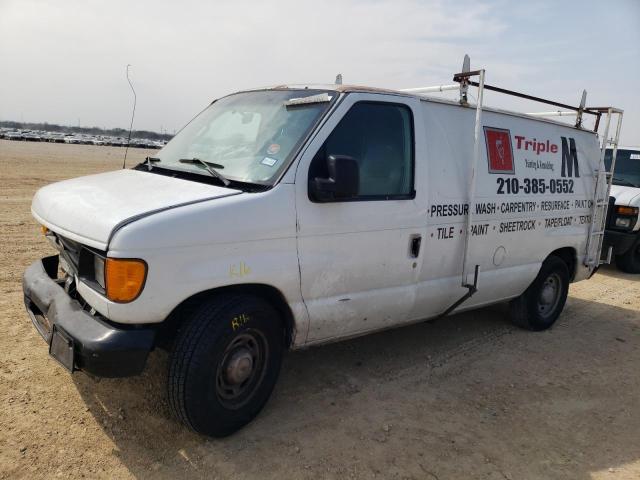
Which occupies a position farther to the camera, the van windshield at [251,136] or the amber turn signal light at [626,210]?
the amber turn signal light at [626,210]

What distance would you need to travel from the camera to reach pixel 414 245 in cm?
397

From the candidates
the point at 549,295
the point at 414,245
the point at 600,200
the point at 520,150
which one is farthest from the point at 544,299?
the point at 414,245

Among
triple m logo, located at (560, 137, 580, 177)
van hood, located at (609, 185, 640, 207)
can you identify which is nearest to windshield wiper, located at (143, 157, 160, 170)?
triple m logo, located at (560, 137, 580, 177)

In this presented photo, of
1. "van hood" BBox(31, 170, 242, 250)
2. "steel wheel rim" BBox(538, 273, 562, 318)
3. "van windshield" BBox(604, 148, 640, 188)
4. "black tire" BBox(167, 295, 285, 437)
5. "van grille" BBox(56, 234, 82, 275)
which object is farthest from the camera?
"van windshield" BBox(604, 148, 640, 188)

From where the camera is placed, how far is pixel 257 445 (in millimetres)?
3225

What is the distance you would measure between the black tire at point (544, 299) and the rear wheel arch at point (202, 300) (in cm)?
326

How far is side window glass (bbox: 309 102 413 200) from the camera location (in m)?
3.58

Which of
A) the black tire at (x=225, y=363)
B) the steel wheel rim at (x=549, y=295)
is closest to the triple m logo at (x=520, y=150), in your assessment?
the steel wheel rim at (x=549, y=295)

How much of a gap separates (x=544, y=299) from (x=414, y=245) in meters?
2.63

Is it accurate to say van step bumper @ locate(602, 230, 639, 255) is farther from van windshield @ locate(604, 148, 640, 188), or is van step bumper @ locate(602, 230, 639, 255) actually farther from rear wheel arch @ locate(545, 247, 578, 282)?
rear wheel arch @ locate(545, 247, 578, 282)

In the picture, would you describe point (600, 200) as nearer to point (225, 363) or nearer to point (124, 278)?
point (225, 363)

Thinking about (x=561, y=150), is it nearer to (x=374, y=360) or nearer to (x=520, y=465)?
(x=374, y=360)

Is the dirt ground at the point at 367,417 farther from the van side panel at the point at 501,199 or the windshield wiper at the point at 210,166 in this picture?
the windshield wiper at the point at 210,166

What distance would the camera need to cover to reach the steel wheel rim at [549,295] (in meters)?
5.75
